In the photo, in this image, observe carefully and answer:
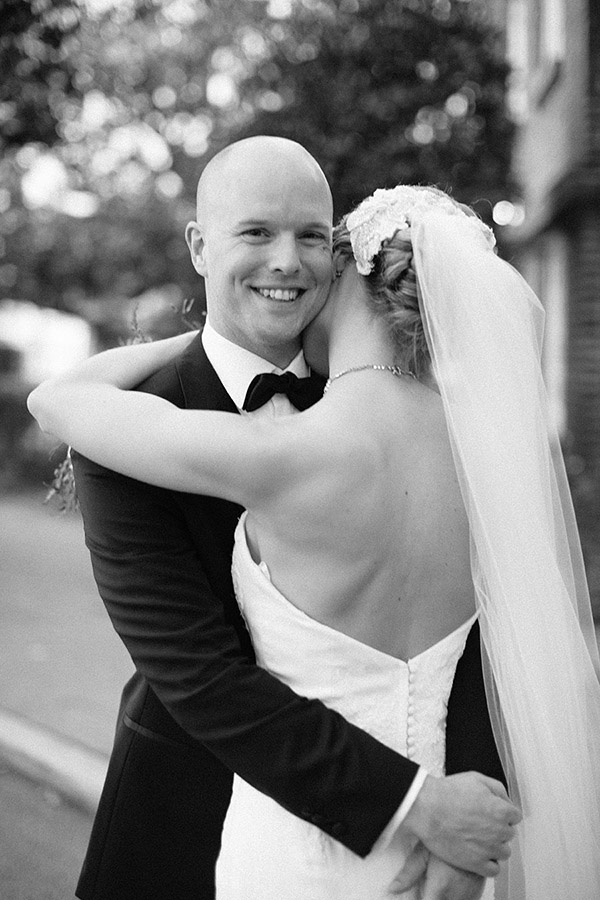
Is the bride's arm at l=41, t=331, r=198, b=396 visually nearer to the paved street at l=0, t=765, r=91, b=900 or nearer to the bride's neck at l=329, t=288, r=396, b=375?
the bride's neck at l=329, t=288, r=396, b=375

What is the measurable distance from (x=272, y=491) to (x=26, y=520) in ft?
44.1

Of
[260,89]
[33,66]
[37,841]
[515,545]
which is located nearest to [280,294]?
[515,545]

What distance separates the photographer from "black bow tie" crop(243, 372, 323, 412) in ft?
7.52

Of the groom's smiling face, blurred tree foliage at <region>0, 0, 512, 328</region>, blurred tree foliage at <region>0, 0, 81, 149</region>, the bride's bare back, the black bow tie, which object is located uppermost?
blurred tree foliage at <region>0, 0, 512, 328</region>

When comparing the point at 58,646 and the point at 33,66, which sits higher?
the point at 33,66

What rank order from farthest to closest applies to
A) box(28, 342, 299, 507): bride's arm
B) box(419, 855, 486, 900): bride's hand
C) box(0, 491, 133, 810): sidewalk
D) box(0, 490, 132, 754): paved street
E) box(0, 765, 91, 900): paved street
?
box(0, 490, 132, 754): paved street, box(0, 491, 133, 810): sidewalk, box(0, 765, 91, 900): paved street, box(419, 855, 486, 900): bride's hand, box(28, 342, 299, 507): bride's arm

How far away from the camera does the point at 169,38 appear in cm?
1585

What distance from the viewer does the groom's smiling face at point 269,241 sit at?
7.52ft

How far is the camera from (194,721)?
205 centimetres

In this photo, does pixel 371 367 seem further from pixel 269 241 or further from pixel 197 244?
pixel 197 244

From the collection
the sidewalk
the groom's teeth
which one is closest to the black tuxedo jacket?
the groom's teeth

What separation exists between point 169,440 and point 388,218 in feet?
2.18

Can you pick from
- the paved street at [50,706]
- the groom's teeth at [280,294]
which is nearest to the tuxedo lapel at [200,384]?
the groom's teeth at [280,294]

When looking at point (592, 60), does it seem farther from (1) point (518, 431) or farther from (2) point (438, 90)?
(1) point (518, 431)
